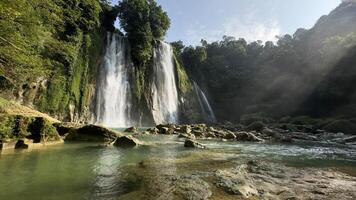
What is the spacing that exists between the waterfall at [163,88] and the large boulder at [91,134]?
1155 inches

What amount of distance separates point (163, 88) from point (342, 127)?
91.2 feet

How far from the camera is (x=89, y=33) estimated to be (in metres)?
42.2

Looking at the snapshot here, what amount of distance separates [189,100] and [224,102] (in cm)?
1694

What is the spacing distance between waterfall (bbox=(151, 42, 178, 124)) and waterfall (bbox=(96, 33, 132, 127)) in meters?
5.84

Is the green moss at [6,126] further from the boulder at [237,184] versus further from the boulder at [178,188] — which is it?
the boulder at [237,184]

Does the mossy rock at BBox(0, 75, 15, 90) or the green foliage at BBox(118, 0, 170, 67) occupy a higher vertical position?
the green foliage at BBox(118, 0, 170, 67)

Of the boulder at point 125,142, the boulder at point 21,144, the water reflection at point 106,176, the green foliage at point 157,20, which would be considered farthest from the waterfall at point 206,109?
the water reflection at point 106,176

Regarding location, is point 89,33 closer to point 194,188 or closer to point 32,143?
point 32,143

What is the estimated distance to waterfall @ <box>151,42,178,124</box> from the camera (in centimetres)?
4966

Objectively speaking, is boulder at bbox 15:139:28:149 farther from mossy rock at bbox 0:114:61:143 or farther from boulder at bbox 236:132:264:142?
boulder at bbox 236:132:264:142

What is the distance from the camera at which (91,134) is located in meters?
18.2

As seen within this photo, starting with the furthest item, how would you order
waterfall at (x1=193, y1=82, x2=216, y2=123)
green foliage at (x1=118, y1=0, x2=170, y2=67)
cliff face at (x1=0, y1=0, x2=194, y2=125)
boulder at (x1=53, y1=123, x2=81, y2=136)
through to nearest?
waterfall at (x1=193, y1=82, x2=216, y2=123), green foliage at (x1=118, y1=0, x2=170, y2=67), boulder at (x1=53, y1=123, x2=81, y2=136), cliff face at (x1=0, y1=0, x2=194, y2=125)

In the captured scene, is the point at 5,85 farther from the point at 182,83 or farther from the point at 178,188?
the point at 182,83

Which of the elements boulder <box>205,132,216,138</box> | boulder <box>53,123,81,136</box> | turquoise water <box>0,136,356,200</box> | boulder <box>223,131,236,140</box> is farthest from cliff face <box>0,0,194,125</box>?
boulder <box>223,131,236,140</box>
